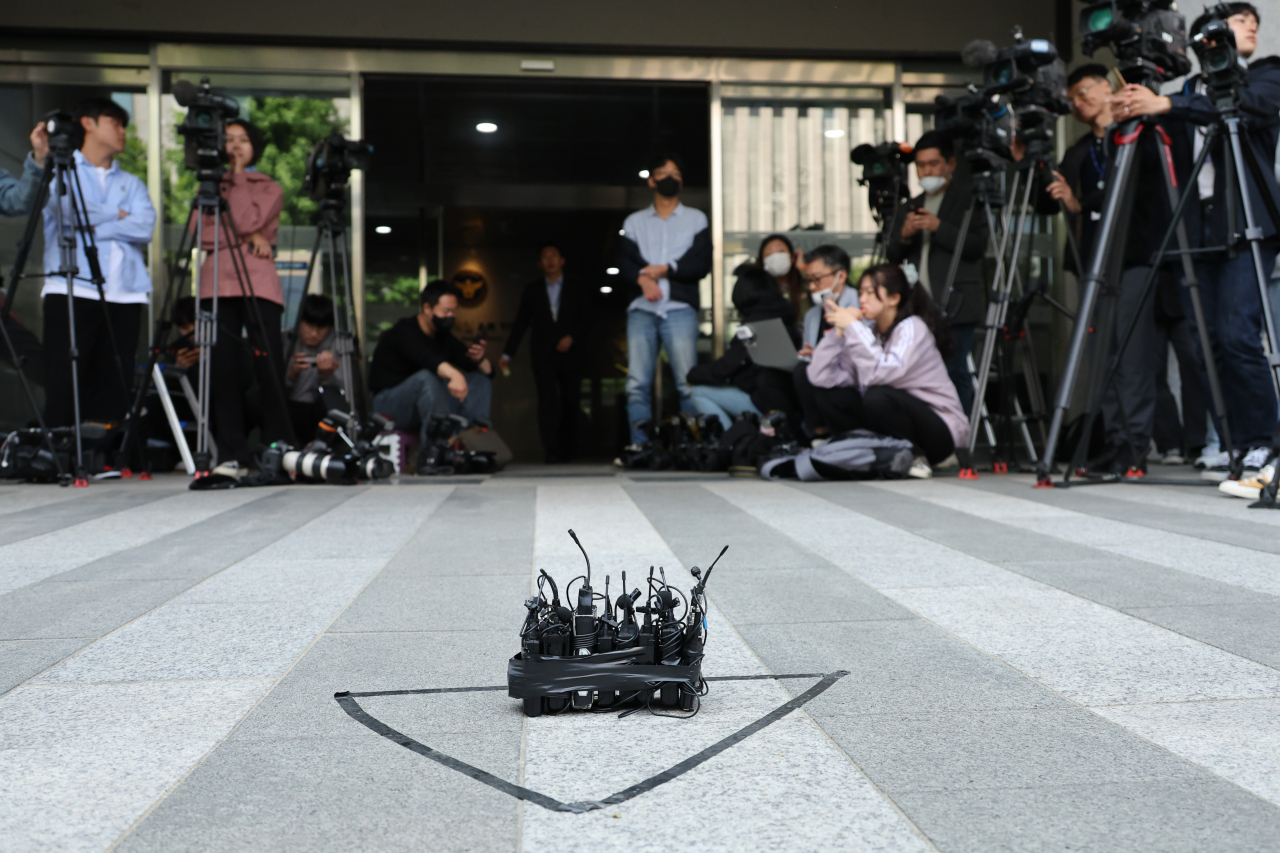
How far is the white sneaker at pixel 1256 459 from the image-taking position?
4549 mm

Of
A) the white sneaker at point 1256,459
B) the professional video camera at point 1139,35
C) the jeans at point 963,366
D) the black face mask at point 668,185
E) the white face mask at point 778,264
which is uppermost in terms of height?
the professional video camera at point 1139,35

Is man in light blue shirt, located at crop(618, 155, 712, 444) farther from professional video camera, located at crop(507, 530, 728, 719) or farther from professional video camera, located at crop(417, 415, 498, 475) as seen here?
professional video camera, located at crop(507, 530, 728, 719)

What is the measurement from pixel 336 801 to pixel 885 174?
647 cm

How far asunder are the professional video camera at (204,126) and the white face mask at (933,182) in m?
3.86

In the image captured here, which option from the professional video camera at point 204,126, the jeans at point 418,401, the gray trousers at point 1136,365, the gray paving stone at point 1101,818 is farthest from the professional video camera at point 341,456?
the gray paving stone at point 1101,818

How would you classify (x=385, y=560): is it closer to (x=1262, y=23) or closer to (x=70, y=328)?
(x=70, y=328)

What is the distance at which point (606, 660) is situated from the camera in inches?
58.4

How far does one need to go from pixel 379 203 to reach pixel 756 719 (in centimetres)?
885

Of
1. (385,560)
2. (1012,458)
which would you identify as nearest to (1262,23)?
(1012,458)

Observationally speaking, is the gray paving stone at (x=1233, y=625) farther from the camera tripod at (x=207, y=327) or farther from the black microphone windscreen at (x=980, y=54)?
the camera tripod at (x=207, y=327)

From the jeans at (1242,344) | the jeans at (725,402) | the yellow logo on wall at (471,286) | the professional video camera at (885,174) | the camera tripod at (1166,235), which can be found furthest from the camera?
the yellow logo on wall at (471,286)

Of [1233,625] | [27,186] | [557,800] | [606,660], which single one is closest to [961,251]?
[1233,625]

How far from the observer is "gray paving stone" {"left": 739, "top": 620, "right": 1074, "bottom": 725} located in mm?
1499

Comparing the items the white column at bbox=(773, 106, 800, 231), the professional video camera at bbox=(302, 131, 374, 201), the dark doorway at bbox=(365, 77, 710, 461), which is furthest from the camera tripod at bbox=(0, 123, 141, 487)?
the white column at bbox=(773, 106, 800, 231)
